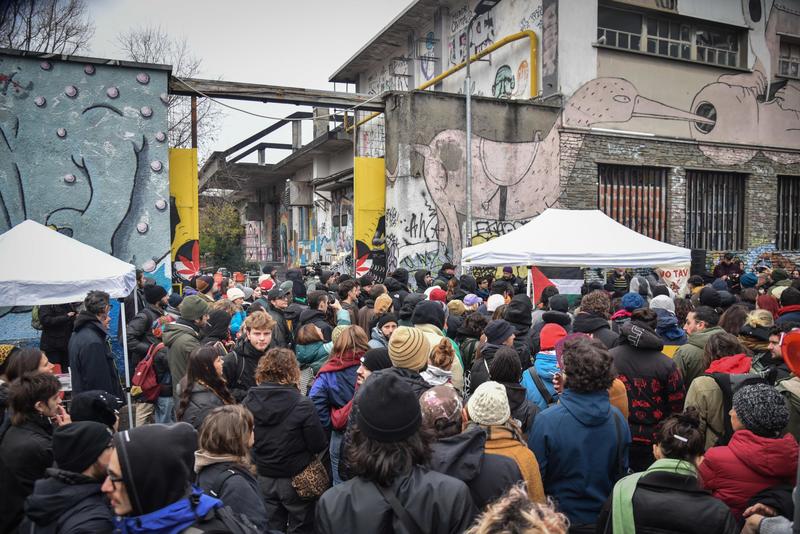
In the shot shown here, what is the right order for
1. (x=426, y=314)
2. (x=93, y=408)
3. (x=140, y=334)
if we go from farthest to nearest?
(x=140, y=334), (x=426, y=314), (x=93, y=408)

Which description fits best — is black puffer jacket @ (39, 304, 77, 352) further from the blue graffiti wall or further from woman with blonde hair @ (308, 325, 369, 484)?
woman with blonde hair @ (308, 325, 369, 484)

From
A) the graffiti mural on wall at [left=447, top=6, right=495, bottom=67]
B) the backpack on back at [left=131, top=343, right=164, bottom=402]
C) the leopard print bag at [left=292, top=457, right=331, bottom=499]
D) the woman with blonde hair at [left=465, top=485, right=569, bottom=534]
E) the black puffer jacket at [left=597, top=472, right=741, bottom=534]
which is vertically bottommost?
the leopard print bag at [left=292, top=457, right=331, bottom=499]

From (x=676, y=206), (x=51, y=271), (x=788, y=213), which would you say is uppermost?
(x=676, y=206)

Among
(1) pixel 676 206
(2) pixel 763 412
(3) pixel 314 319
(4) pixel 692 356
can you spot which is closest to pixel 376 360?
(3) pixel 314 319

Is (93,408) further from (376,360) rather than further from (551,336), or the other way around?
(551,336)

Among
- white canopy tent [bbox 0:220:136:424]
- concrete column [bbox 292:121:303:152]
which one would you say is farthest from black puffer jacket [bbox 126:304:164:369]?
concrete column [bbox 292:121:303:152]

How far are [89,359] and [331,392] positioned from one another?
105 inches

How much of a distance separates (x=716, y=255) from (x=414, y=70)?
41.9 feet

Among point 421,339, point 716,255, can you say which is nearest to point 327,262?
point 716,255

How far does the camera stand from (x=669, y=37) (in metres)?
16.5

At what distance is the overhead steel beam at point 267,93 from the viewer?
40.9ft

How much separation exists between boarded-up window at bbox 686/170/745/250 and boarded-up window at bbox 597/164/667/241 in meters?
1.11

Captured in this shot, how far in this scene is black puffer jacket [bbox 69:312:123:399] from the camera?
5293 mm

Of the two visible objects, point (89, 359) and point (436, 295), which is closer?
point (89, 359)
